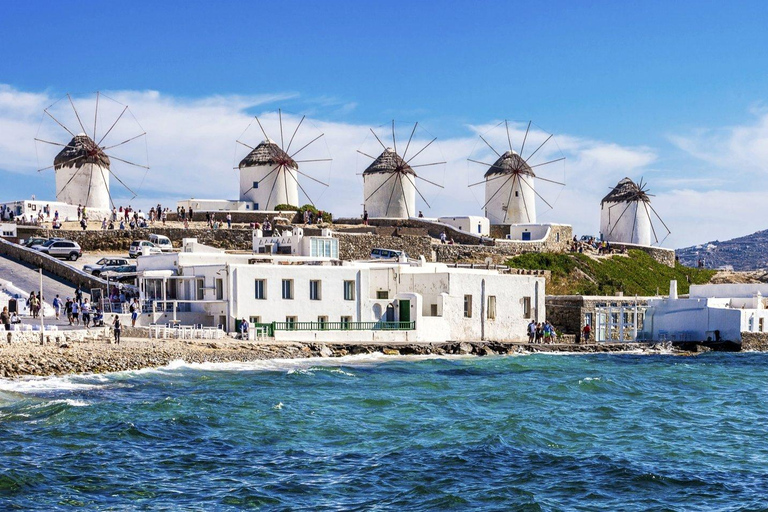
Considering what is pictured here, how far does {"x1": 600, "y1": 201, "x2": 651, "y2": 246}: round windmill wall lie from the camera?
247 ft

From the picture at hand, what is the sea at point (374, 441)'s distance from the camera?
17.0m

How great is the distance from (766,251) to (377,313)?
15463cm

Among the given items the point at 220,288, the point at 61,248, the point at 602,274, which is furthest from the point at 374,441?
the point at 602,274

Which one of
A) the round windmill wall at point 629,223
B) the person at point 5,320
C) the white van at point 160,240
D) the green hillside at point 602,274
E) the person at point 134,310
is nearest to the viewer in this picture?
the person at point 5,320

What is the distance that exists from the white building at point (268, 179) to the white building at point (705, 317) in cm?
2797

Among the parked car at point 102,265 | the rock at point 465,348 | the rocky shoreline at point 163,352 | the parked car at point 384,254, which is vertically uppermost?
the parked car at point 384,254

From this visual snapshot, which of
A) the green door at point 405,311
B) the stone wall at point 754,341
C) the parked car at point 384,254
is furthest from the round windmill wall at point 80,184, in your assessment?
the stone wall at point 754,341

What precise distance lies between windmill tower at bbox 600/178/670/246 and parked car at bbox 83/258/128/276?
139 ft

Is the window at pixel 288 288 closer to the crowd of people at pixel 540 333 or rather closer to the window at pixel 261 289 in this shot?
the window at pixel 261 289

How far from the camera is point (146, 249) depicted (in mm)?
44344

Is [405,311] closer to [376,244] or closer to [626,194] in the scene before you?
[376,244]

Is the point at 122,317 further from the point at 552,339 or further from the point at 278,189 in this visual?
the point at 278,189

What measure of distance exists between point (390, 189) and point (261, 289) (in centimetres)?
3389

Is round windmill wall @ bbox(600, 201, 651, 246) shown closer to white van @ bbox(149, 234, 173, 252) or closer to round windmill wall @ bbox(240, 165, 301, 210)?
round windmill wall @ bbox(240, 165, 301, 210)
